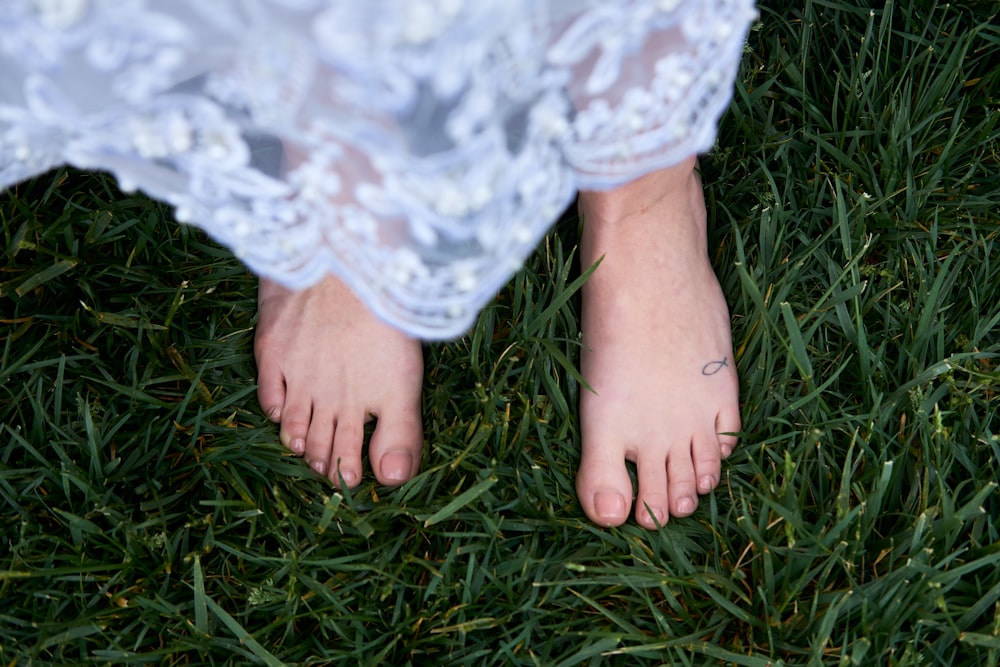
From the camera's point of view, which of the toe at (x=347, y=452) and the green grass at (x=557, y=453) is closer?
the green grass at (x=557, y=453)

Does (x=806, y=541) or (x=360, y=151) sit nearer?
(x=360, y=151)

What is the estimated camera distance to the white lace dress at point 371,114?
53 cm

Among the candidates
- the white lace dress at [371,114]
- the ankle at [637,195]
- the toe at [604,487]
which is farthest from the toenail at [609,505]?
the white lace dress at [371,114]

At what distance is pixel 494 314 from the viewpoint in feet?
3.95

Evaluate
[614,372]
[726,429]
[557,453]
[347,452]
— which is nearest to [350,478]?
[347,452]

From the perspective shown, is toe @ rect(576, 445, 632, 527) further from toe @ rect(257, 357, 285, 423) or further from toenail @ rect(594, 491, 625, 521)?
toe @ rect(257, 357, 285, 423)

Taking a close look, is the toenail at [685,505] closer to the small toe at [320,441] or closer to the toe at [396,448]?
the toe at [396,448]

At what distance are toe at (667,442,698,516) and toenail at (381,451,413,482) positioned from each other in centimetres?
35

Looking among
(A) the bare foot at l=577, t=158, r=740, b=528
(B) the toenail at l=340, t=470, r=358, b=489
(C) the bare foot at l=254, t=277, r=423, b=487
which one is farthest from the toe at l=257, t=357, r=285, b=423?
(A) the bare foot at l=577, t=158, r=740, b=528

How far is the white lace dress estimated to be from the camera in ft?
1.72

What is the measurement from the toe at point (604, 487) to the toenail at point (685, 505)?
0.07 meters

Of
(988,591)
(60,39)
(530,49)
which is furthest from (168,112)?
(988,591)

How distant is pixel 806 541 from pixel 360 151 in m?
0.75

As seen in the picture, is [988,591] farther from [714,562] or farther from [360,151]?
[360,151]
